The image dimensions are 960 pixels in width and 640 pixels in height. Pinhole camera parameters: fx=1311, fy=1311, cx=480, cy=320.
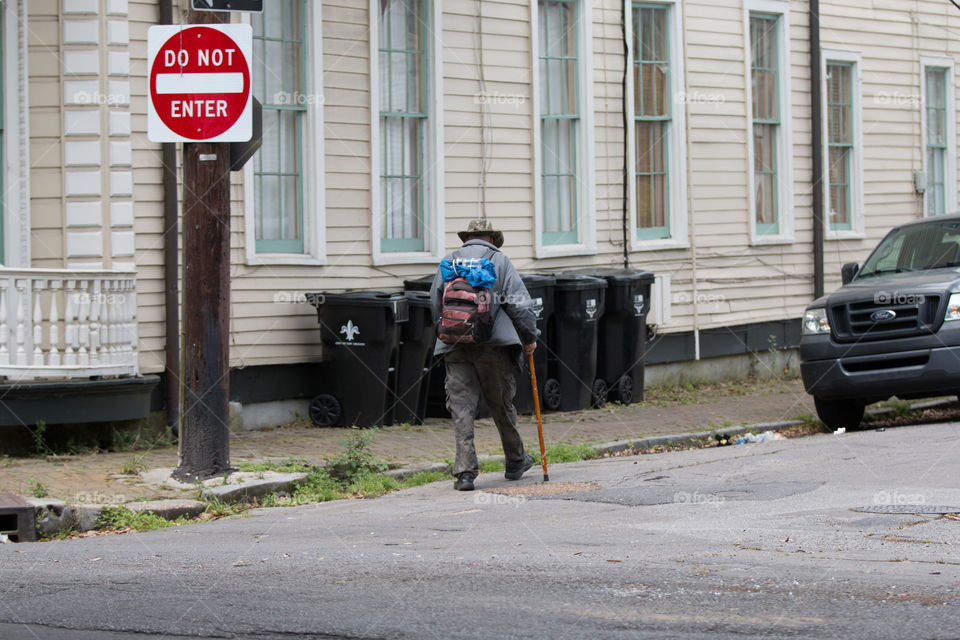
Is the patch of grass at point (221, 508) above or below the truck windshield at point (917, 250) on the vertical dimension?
below

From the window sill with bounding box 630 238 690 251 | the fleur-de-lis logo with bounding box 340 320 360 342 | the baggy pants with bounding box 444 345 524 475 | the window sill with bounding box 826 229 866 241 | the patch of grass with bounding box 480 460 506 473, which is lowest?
the patch of grass with bounding box 480 460 506 473

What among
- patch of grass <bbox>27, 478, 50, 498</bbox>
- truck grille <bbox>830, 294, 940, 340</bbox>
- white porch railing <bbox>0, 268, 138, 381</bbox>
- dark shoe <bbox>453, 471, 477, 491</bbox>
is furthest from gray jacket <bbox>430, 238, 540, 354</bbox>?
truck grille <bbox>830, 294, 940, 340</bbox>

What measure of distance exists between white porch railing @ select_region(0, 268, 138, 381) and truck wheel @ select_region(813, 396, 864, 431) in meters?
6.52

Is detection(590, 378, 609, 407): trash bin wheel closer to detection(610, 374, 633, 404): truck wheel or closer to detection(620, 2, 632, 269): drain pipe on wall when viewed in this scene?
detection(610, 374, 633, 404): truck wheel

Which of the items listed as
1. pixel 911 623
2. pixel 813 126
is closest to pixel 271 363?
pixel 911 623

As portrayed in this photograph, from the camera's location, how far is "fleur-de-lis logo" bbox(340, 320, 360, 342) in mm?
12156

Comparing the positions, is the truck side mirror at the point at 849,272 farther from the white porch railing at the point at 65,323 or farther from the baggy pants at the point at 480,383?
the white porch railing at the point at 65,323

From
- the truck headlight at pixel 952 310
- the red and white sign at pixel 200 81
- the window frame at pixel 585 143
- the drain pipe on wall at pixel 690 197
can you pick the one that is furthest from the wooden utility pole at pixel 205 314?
the drain pipe on wall at pixel 690 197

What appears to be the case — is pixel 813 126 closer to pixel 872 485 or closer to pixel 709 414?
pixel 709 414

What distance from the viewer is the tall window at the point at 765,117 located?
17.9m

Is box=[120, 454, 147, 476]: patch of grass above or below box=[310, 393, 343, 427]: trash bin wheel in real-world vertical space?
below

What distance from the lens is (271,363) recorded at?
12.5m

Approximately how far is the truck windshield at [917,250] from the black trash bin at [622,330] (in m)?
2.35

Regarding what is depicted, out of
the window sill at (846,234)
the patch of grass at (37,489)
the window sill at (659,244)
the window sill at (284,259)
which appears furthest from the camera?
A: the window sill at (846,234)
